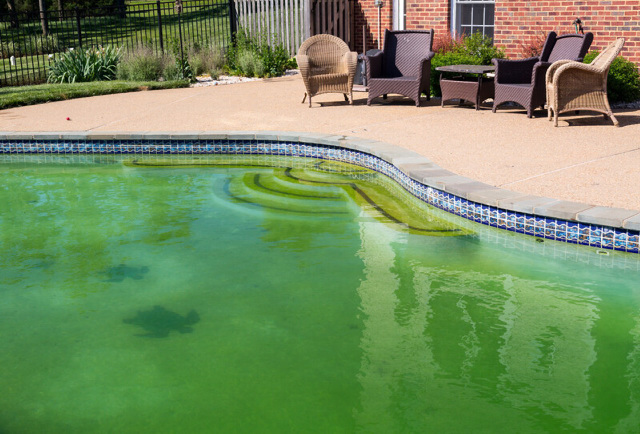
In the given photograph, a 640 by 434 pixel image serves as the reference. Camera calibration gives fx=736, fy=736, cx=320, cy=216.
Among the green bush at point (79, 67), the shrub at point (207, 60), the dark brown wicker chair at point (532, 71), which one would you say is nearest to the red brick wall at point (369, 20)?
the shrub at point (207, 60)

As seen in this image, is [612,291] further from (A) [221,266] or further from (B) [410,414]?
(A) [221,266]

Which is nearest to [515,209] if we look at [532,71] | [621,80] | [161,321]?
[161,321]

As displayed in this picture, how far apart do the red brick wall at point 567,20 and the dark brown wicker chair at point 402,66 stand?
1875 mm

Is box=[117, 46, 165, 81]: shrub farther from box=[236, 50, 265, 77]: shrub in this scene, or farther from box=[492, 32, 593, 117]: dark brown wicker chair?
box=[492, 32, 593, 117]: dark brown wicker chair

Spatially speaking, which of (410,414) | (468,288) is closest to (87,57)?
(468,288)

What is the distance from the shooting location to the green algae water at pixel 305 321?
10.6 ft

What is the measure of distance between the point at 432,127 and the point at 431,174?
2.36m

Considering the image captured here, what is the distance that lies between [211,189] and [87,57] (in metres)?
7.48

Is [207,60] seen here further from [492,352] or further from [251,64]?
[492,352]

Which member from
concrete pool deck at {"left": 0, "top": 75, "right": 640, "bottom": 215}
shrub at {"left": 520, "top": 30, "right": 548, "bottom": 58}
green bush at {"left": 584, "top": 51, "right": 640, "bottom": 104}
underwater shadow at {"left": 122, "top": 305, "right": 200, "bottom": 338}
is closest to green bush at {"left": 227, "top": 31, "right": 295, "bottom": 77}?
concrete pool deck at {"left": 0, "top": 75, "right": 640, "bottom": 215}

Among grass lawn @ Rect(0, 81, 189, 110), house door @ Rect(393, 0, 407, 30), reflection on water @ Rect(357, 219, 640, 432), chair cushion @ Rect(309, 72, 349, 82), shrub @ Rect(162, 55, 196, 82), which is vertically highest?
house door @ Rect(393, 0, 407, 30)

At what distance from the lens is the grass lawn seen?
36.1ft

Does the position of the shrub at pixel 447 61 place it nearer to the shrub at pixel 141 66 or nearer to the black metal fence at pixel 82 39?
the black metal fence at pixel 82 39

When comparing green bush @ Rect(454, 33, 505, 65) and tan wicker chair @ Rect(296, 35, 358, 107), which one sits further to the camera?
green bush @ Rect(454, 33, 505, 65)
